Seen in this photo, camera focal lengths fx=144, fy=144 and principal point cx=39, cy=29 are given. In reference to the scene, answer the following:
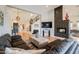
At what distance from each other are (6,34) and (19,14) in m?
0.41

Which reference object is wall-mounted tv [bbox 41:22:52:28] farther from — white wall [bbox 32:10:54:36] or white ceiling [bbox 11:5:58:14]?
white ceiling [bbox 11:5:58:14]

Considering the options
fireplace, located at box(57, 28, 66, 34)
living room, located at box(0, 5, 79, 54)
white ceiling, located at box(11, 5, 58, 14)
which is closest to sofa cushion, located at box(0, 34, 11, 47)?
living room, located at box(0, 5, 79, 54)

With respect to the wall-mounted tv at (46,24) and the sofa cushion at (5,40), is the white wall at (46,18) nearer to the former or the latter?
the wall-mounted tv at (46,24)

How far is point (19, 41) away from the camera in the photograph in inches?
99.8

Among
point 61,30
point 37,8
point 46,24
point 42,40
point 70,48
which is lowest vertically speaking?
point 70,48

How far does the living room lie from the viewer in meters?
2.46

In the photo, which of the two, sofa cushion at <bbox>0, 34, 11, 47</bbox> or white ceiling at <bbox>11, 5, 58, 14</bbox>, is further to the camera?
white ceiling at <bbox>11, 5, 58, 14</bbox>

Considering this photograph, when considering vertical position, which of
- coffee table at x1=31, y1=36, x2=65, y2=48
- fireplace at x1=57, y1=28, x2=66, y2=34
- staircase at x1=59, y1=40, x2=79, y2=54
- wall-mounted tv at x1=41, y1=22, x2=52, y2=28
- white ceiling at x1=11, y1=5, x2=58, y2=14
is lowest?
staircase at x1=59, y1=40, x2=79, y2=54

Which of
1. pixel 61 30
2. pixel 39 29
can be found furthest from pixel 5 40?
pixel 61 30

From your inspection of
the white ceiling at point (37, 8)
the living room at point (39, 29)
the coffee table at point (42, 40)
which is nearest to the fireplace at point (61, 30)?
the living room at point (39, 29)

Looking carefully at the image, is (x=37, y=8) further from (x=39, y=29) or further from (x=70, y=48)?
(x=70, y=48)

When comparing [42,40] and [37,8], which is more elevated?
[37,8]

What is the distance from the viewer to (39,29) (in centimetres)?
259
